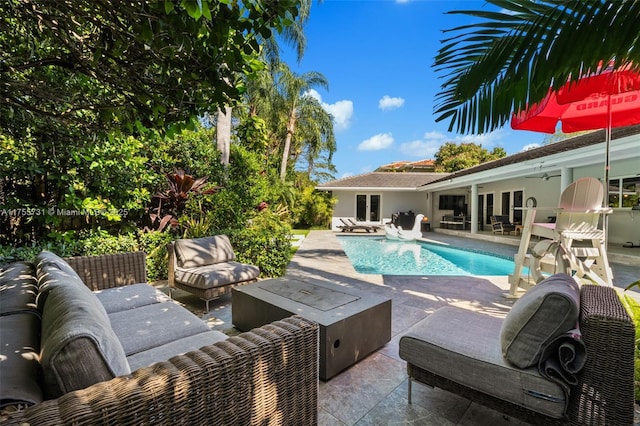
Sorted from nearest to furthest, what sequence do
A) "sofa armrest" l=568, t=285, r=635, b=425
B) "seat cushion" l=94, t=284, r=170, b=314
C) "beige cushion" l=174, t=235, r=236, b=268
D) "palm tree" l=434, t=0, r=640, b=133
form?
"palm tree" l=434, t=0, r=640, b=133, "sofa armrest" l=568, t=285, r=635, b=425, "seat cushion" l=94, t=284, r=170, b=314, "beige cushion" l=174, t=235, r=236, b=268

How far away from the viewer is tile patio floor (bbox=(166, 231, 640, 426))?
232 centimetres

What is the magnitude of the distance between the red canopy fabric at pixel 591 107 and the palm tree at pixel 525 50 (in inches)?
47.2

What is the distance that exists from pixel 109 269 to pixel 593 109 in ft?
22.5

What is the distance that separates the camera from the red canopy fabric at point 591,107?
9.49ft

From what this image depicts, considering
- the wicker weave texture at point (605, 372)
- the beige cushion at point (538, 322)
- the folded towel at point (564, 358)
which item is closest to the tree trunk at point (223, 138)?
the beige cushion at point (538, 322)

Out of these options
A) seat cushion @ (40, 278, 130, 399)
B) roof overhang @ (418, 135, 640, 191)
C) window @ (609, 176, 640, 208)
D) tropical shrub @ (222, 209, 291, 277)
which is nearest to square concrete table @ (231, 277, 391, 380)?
seat cushion @ (40, 278, 130, 399)

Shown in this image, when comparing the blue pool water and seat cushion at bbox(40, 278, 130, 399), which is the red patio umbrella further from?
the blue pool water

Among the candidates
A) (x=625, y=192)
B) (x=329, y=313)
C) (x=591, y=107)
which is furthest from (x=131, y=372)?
(x=625, y=192)

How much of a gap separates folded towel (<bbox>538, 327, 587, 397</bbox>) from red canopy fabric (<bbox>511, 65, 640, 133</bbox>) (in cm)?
225

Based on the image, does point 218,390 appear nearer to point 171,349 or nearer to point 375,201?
point 171,349

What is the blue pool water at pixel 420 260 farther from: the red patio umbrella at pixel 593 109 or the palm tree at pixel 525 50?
the palm tree at pixel 525 50

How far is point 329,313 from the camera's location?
300 centimetres

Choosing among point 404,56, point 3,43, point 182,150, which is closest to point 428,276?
point 182,150

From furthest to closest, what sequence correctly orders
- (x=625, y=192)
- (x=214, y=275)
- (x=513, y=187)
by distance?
(x=513, y=187), (x=625, y=192), (x=214, y=275)
